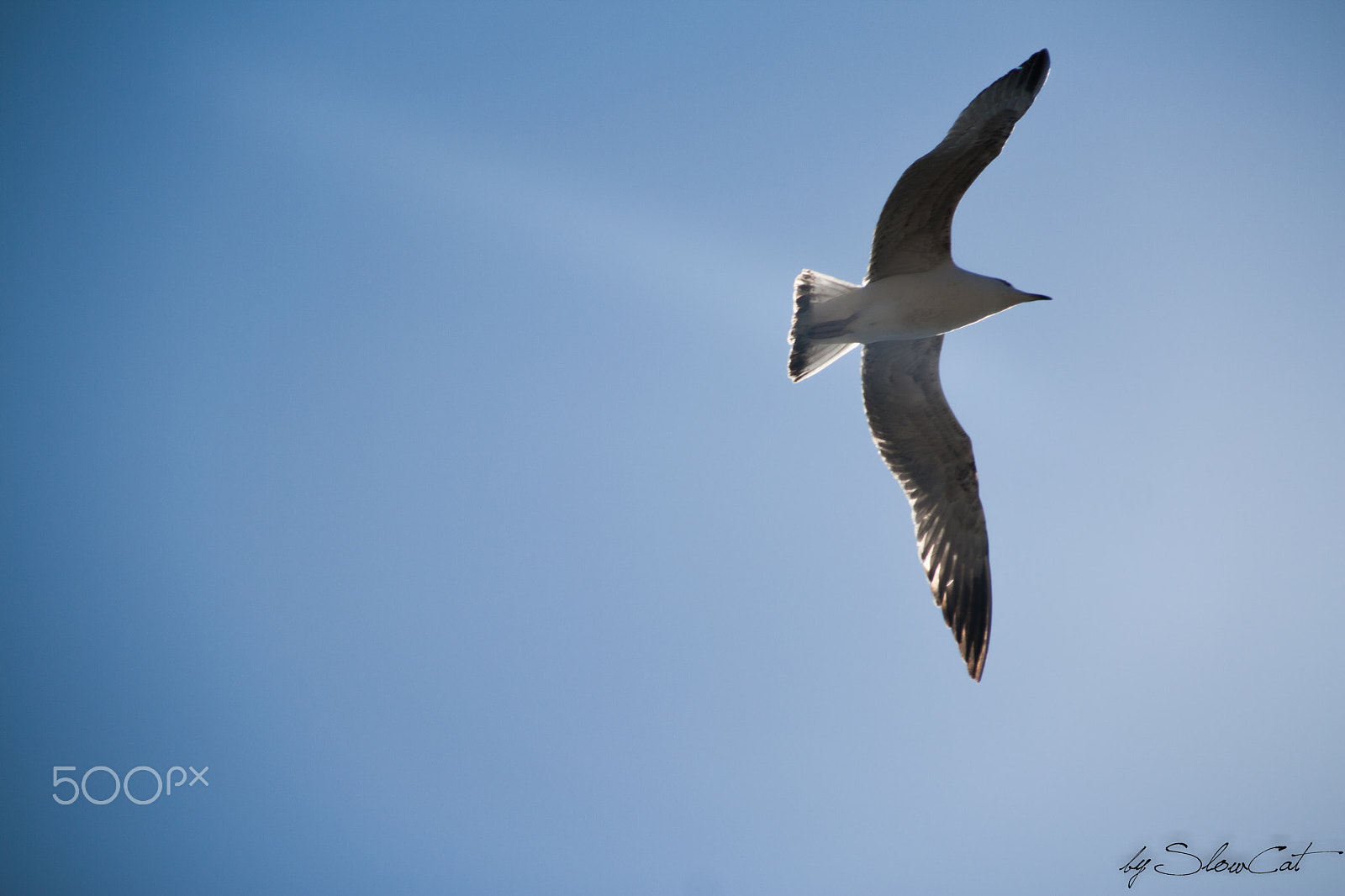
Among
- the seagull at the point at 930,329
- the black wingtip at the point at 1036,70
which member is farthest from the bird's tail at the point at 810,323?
the black wingtip at the point at 1036,70

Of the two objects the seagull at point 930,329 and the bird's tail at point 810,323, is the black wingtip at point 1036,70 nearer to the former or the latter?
the seagull at point 930,329

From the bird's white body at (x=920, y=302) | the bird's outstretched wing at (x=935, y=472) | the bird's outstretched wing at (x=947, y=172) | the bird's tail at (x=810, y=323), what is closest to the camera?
the bird's outstretched wing at (x=947, y=172)

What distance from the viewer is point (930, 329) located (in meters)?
6.43

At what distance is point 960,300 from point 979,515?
196cm

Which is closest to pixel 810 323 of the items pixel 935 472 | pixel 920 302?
pixel 920 302

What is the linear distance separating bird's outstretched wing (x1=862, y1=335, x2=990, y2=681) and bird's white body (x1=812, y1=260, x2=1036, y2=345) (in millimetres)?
596

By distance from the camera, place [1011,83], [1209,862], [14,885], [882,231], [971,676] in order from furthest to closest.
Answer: [14,885]
[1209,862]
[971,676]
[882,231]
[1011,83]

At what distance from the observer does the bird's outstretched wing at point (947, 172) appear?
18.5ft

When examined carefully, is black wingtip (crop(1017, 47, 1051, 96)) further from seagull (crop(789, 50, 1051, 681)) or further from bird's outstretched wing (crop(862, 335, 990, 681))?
bird's outstretched wing (crop(862, 335, 990, 681))

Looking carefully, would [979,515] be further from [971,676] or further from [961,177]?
[961,177]

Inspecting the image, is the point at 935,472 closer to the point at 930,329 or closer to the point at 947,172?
the point at 930,329

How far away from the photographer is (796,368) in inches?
256

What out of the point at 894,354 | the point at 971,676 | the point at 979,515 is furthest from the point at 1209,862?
the point at 894,354

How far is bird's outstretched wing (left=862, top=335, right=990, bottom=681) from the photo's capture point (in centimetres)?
699
